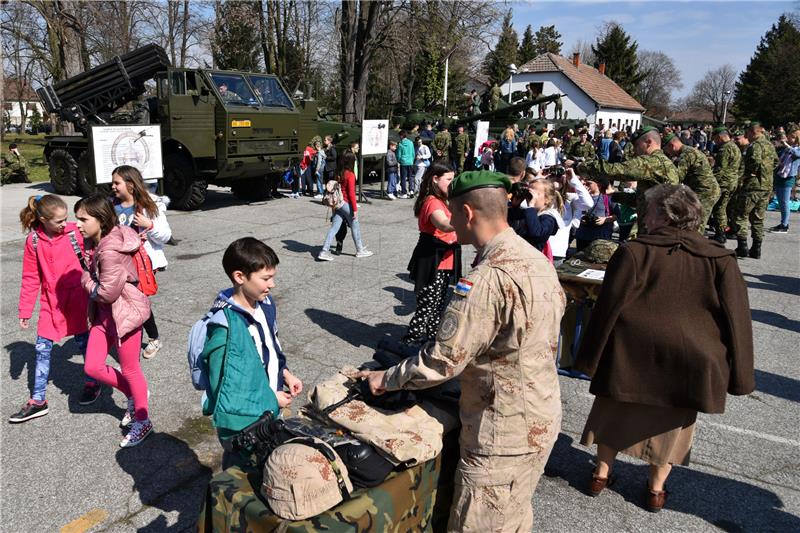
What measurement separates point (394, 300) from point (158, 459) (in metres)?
3.67

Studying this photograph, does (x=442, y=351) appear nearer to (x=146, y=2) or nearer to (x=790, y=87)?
(x=146, y=2)

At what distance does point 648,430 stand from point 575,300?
1366 mm

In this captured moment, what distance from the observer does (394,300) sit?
6.94 metres

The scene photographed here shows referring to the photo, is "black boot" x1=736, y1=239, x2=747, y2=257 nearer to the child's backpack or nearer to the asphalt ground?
the asphalt ground

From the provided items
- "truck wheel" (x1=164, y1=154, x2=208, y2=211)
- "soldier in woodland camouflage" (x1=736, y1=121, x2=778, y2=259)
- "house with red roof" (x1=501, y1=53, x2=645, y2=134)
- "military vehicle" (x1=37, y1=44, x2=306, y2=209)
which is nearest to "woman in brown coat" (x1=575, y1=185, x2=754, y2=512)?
"soldier in woodland camouflage" (x1=736, y1=121, x2=778, y2=259)

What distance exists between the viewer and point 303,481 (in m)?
1.88

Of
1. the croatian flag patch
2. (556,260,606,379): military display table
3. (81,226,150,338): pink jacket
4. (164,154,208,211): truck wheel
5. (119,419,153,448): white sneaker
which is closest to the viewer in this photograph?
the croatian flag patch

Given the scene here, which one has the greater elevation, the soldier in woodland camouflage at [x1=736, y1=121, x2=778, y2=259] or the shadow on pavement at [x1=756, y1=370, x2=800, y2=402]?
the soldier in woodland camouflage at [x1=736, y1=121, x2=778, y2=259]

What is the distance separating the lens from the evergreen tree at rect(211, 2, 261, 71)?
28875mm

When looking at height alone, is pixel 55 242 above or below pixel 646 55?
below

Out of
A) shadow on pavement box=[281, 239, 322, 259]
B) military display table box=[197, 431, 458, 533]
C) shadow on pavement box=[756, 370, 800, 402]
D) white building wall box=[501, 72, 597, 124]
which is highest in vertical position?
white building wall box=[501, 72, 597, 124]

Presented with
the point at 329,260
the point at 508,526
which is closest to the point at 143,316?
the point at 508,526

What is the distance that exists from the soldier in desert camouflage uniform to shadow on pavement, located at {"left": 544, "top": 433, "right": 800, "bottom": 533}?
1.38 m

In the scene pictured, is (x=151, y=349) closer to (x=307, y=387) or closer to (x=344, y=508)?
(x=307, y=387)
